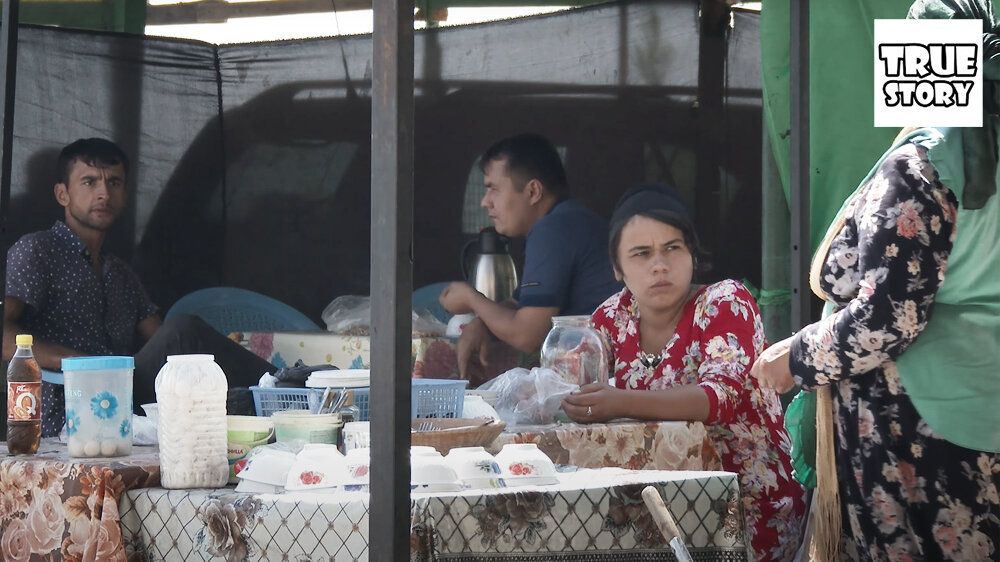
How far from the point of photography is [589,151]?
204 inches

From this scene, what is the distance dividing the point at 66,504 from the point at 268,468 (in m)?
0.40

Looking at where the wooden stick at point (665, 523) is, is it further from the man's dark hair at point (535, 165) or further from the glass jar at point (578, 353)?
the man's dark hair at point (535, 165)

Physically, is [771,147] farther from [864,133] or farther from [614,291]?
[614,291]

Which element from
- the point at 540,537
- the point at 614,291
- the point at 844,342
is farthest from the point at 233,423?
the point at 614,291

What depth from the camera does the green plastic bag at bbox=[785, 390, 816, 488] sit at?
101 inches

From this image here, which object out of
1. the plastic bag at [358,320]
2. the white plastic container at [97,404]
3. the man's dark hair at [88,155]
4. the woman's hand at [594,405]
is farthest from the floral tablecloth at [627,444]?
the man's dark hair at [88,155]

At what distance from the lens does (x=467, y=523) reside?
1812 mm

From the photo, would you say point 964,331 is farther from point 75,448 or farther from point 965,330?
point 75,448

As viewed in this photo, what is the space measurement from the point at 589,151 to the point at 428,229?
0.88m

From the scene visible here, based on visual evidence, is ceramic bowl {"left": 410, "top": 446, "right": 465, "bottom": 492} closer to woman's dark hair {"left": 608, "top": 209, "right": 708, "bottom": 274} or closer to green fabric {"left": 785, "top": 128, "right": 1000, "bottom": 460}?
green fabric {"left": 785, "top": 128, "right": 1000, "bottom": 460}

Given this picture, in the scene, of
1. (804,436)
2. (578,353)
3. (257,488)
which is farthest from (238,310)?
(257,488)

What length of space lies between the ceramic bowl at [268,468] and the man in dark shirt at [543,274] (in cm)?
215

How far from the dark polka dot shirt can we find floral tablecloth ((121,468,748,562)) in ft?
7.79

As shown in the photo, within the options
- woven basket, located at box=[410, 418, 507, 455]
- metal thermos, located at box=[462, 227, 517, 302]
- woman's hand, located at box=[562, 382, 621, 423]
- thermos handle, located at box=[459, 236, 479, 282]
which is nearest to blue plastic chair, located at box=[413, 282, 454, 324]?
thermos handle, located at box=[459, 236, 479, 282]
